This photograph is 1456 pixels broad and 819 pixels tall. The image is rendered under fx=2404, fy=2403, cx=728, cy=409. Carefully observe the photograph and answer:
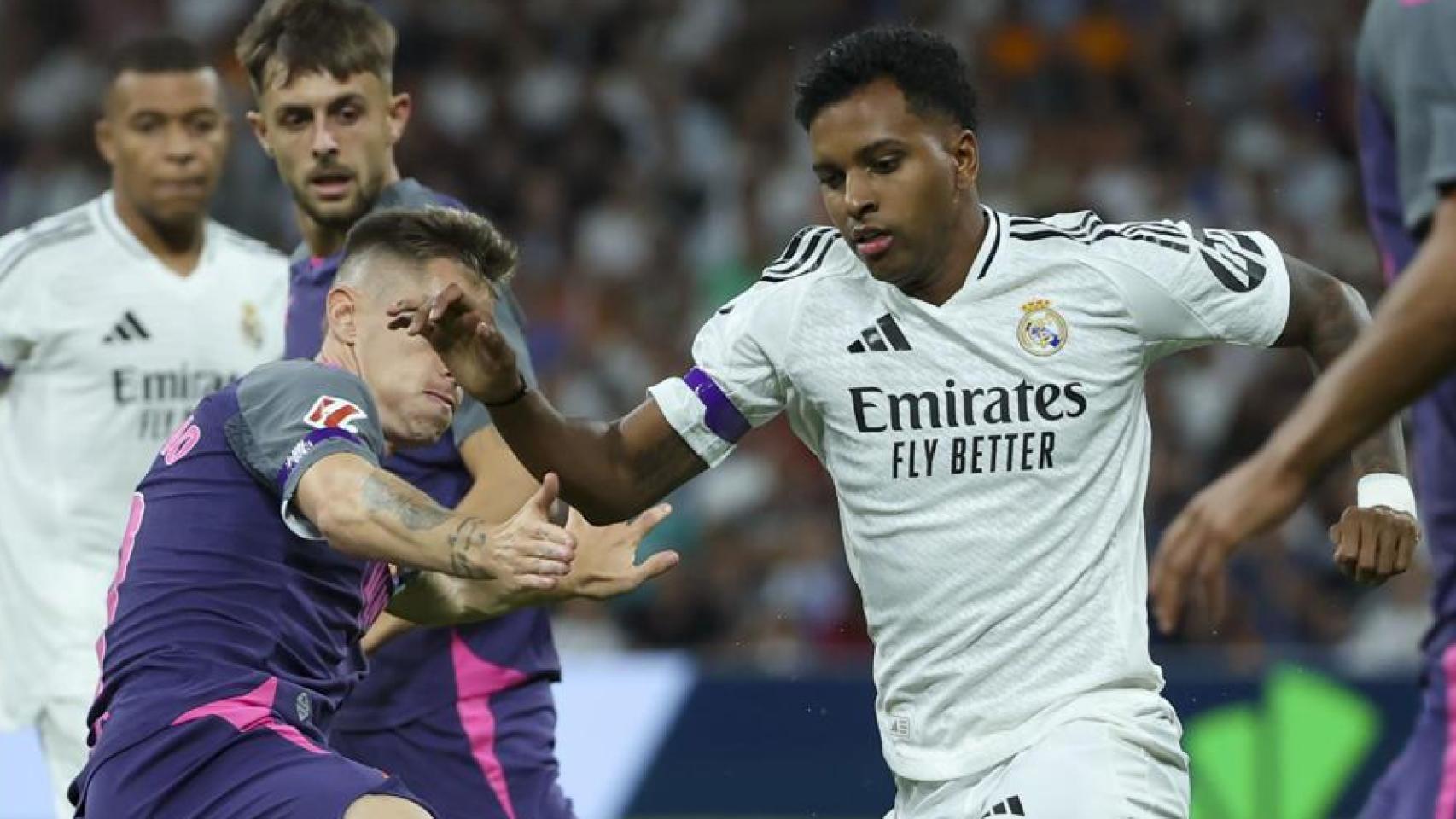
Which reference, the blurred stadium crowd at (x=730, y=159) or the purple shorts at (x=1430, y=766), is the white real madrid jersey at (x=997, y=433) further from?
the blurred stadium crowd at (x=730, y=159)

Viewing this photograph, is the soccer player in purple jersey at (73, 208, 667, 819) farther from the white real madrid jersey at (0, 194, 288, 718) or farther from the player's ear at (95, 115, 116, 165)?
the player's ear at (95, 115, 116, 165)

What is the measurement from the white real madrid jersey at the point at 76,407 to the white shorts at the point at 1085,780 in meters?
3.12

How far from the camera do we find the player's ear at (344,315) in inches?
192

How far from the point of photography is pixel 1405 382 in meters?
3.16

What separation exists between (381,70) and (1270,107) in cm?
951

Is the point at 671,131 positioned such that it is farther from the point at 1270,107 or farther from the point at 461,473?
the point at 461,473

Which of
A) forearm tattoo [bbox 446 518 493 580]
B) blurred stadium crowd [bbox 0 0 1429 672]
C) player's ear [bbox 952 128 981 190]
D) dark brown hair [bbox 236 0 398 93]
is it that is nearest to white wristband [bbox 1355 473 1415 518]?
player's ear [bbox 952 128 981 190]

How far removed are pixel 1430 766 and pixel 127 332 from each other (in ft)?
15.1

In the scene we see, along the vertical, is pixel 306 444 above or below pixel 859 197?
below

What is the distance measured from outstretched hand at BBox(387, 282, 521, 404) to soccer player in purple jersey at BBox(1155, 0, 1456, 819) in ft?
5.23

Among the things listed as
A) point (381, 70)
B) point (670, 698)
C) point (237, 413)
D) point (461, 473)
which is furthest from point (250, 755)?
point (670, 698)

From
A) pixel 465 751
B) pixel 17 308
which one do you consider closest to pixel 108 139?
pixel 17 308

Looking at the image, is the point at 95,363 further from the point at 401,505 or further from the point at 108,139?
the point at 401,505

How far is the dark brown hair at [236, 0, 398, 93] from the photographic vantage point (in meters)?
6.10
